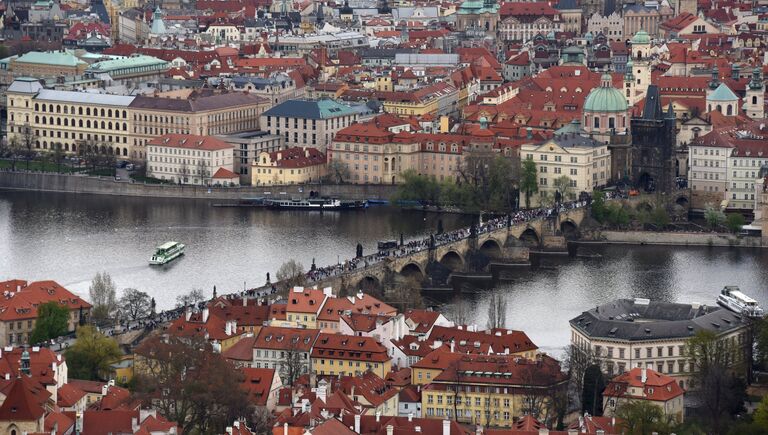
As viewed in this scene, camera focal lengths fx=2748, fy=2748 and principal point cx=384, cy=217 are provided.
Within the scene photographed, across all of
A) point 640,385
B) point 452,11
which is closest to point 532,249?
point 640,385

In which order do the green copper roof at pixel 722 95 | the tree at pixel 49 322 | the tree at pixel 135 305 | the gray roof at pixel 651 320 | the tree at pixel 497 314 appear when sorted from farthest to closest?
the green copper roof at pixel 722 95 → the tree at pixel 497 314 → the tree at pixel 135 305 → the tree at pixel 49 322 → the gray roof at pixel 651 320

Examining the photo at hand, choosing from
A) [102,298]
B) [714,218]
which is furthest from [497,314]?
[714,218]

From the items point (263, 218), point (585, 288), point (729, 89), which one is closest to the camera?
point (585, 288)

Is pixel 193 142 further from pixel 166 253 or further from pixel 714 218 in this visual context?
pixel 714 218

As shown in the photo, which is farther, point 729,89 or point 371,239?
point 729,89

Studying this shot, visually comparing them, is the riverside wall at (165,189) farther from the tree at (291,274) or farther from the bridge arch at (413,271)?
the tree at (291,274)

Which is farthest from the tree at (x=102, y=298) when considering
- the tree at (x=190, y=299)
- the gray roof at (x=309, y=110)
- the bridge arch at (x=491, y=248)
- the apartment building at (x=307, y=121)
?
the gray roof at (x=309, y=110)

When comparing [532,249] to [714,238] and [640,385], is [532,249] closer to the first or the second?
[714,238]
